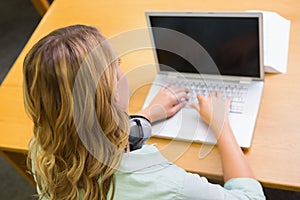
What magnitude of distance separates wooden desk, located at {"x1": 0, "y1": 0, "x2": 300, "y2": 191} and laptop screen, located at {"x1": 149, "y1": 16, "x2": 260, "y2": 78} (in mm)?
93

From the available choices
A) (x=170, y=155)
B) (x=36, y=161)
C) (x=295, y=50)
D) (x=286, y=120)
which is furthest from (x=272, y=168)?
(x=36, y=161)

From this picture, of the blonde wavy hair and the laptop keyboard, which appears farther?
the laptop keyboard

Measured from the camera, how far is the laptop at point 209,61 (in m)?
1.08

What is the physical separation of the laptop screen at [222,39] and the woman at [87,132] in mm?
288

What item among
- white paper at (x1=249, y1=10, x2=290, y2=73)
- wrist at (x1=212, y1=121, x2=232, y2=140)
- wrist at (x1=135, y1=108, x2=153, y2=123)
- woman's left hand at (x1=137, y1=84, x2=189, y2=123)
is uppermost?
white paper at (x1=249, y1=10, x2=290, y2=73)

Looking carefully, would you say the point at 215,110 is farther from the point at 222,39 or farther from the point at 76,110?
the point at 76,110

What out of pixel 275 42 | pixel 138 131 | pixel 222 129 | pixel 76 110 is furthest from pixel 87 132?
pixel 275 42

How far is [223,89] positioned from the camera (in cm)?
118

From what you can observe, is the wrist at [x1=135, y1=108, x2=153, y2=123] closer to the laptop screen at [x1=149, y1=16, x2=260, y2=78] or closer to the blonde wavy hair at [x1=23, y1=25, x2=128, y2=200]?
the laptop screen at [x1=149, y1=16, x2=260, y2=78]

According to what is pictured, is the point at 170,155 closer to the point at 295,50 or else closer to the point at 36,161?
the point at 36,161

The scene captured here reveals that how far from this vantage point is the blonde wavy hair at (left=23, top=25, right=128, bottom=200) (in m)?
0.80

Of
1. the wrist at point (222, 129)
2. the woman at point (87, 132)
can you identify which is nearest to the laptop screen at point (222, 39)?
the wrist at point (222, 129)

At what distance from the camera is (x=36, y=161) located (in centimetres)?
95

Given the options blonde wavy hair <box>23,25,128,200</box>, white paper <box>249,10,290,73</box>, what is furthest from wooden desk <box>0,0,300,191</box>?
A: blonde wavy hair <box>23,25,128,200</box>
